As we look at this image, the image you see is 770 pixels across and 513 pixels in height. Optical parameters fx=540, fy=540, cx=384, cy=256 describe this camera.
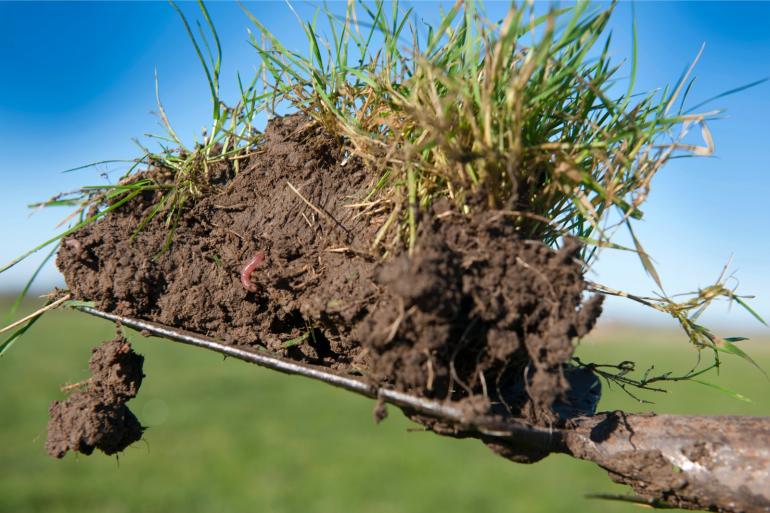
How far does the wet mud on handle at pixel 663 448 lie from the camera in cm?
124

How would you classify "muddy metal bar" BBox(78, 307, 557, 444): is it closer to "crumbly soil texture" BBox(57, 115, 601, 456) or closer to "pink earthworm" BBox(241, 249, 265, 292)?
"crumbly soil texture" BBox(57, 115, 601, 456)

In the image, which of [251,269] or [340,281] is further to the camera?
[251,269]

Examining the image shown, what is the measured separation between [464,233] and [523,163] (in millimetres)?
220

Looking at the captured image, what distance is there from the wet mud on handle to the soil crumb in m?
0.52

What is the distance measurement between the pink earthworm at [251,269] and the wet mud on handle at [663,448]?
0.64 feet

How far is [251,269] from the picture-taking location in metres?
1.47

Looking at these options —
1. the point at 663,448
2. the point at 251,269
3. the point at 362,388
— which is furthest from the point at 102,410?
the point at 663,448

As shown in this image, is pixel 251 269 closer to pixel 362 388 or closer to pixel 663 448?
pixel 362 388

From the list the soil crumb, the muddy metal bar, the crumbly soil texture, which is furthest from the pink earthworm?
the soil crumb

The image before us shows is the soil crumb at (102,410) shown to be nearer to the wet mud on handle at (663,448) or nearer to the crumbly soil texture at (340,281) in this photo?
the crumbly soil texture at (340,281)

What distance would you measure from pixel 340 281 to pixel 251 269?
1.02 ft

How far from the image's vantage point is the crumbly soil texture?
3.61ft

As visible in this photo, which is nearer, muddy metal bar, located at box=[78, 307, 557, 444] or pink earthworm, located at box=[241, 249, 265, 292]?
muddy metal bar, located at box=[78, 307, 557, 444]

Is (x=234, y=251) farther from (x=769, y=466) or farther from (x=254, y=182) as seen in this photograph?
(x=769, y=466)
